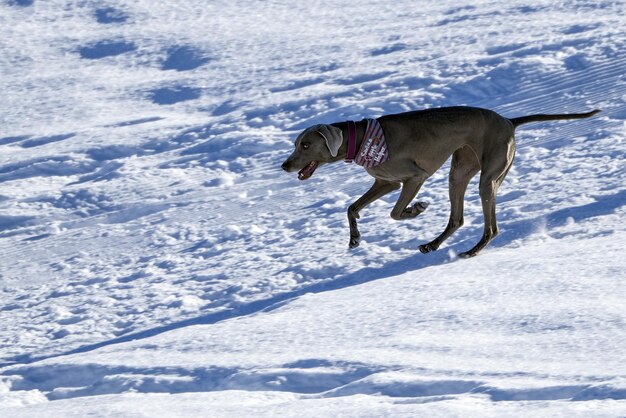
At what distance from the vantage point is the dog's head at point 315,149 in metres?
6.85

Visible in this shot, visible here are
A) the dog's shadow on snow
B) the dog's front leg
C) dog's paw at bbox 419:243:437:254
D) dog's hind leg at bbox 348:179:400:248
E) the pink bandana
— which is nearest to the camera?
the dog's shadow on snow

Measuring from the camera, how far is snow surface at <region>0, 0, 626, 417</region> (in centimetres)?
520

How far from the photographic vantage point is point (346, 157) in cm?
695

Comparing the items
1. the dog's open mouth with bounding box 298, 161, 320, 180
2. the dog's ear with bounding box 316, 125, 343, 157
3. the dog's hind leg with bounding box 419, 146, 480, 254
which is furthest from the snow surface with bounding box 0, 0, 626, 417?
the dog's ear with bounding box 316, 125, 343, 157

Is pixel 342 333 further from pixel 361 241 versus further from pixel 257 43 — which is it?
pixel 257 43

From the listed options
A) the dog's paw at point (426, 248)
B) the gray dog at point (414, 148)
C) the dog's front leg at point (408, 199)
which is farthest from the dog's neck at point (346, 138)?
the dog's paw at point (426, 248)

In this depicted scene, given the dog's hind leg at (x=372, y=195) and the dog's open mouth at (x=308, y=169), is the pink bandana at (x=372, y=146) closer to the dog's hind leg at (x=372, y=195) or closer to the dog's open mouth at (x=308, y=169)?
the dog's open mouth at (x=308, y=169)

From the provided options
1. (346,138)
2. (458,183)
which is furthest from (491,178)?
(346,138)

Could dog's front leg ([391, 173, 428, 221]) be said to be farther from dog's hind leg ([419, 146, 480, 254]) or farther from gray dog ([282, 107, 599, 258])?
dog's hind leg ([419, 146, 480, 254])

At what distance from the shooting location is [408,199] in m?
7.21

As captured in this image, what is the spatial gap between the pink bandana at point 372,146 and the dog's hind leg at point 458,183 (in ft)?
→ 2.37

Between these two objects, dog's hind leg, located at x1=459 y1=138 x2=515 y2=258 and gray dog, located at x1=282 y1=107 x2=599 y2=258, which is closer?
gray dog, located at x1=282 y1=107 x2=599 y2=258

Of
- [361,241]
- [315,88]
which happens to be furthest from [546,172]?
[315,88]

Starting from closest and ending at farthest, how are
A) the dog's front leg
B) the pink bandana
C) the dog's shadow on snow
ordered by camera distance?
the dog's shadow on snow → the pink bandana → the dog's front leg
